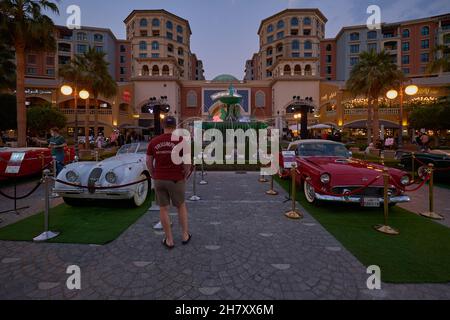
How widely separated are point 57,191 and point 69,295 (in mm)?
3536

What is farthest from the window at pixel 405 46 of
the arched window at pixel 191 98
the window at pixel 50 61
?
the window at pixel 50 61

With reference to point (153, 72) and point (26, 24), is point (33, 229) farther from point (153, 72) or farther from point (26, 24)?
point (153, 72)

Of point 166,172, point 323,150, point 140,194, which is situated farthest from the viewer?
point 323,150

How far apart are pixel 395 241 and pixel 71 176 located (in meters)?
6.70

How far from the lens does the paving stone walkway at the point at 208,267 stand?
105 inches

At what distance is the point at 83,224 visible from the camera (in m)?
4.70

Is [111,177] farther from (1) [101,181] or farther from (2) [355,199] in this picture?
(2) [355,199]

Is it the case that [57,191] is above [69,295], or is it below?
above

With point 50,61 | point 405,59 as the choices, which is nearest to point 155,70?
point 50,61

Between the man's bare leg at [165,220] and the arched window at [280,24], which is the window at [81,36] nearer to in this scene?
the arched window at [280,24]

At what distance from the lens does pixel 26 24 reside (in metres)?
12.8

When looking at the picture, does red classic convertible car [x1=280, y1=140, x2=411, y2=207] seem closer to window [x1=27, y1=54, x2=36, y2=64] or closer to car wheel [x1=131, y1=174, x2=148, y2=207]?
car wheel [x1=131, y1=174, x2=148, y2=207]
